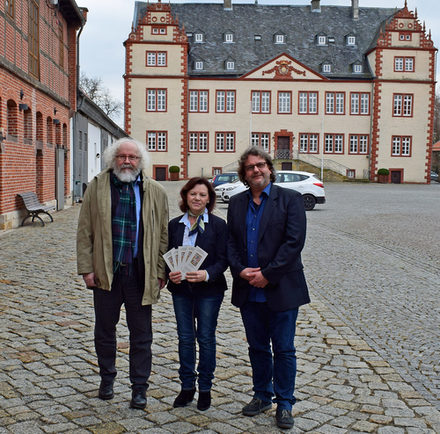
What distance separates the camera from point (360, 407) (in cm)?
424

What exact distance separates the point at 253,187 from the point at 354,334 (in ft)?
8.73

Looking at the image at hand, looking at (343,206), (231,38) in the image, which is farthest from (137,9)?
(343,206)

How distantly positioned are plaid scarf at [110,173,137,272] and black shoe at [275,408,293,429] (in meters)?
1.39

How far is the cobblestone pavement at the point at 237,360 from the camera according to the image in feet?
13.1

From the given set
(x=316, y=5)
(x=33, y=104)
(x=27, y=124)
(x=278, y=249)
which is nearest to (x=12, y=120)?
(x=27, y=124)

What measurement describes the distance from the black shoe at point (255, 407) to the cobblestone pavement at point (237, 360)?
0.06 m

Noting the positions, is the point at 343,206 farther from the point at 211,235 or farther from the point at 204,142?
the point at 204,142

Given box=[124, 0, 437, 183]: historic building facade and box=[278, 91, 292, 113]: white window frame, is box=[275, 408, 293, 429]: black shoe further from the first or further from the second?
box=[278, 91, 292, 113]: white window frame

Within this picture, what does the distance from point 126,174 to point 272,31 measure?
57.5 metres

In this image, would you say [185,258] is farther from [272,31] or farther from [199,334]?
[272,31]

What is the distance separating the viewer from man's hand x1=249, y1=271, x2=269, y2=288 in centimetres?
393

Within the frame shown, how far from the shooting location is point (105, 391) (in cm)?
435

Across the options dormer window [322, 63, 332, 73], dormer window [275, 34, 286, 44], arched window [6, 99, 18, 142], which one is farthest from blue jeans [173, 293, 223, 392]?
dormer window [275, 34, 286, 44]

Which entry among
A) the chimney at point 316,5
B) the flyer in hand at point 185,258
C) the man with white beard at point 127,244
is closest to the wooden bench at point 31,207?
the man with white beard at point 127,244
